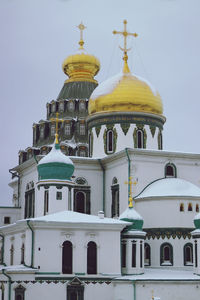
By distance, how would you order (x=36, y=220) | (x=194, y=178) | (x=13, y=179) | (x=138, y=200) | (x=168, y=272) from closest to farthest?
(x=36, y=220) → (x=168, y=272) → (x=138, y=200) → (x=194, y=178) → (x=13, y=179)

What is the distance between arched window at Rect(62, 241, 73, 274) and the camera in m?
27.7

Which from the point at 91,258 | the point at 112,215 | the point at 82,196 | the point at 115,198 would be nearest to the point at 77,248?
the point at 91,258

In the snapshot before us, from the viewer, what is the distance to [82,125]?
43281 mm

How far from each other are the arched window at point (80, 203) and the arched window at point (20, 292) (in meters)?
7.96

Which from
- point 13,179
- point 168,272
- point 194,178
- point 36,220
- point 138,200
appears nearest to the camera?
point 36,220

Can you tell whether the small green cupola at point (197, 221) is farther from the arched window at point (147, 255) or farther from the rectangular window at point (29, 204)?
the rectangular window at point (29, 204)

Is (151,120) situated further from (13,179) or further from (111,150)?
(13,179)

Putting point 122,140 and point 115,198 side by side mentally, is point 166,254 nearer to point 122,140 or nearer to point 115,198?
point 115,198

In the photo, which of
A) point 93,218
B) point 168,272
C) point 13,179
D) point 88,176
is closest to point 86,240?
point 93,218

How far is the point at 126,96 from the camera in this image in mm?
35312

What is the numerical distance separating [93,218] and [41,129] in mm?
16691

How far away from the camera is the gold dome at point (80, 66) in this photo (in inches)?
1809

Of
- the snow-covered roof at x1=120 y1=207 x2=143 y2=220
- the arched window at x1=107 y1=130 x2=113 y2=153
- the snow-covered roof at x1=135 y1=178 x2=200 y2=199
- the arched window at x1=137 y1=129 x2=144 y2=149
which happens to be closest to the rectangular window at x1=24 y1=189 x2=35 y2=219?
the arched window at x1=107 y1=130 x2=113 y2=153

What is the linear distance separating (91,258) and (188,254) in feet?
16.6
